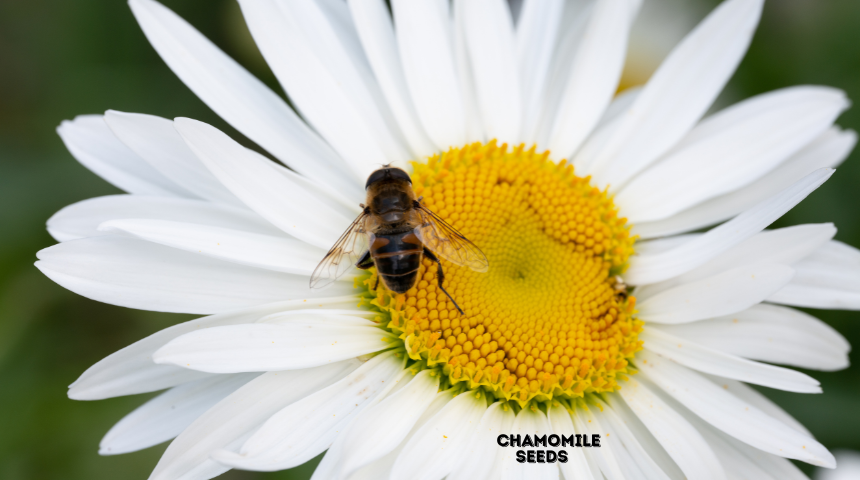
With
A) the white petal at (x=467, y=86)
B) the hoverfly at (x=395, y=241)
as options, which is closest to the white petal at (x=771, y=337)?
the hoverfly at (x=395, y=241)

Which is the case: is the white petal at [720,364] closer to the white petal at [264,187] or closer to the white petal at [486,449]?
the white petal at [486,449]

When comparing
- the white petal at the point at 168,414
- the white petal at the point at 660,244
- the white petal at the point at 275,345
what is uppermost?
the white petal at the point at 660,244

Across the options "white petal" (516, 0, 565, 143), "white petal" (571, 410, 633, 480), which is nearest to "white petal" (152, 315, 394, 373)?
"white petal" (571, 410, 633, 480)

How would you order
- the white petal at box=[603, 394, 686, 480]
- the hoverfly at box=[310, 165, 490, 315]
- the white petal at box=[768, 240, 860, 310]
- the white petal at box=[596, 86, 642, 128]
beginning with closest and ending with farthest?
the hoverfly at box=[310, 165, 490, 315]
the white petal at box=[603, 394, 686, 480]
the white petal at box=[768, 240, 860, 310]
the white petal at box=[596, 86, 642, 128]

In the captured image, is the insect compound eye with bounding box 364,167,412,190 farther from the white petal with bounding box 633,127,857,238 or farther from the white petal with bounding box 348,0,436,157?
the white petal with bounding box 633,127,857,238

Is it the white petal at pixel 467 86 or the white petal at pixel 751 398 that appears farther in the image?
the white petal at pixel 467 86

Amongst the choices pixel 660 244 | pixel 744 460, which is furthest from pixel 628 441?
pixel 660 244

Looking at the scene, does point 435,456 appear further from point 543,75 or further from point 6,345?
point 6,345

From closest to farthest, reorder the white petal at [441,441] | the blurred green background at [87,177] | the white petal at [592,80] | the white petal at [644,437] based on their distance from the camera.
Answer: the white petal at [441,441] < the white petal at [644,437] < the white petal at [592,80] < the blurred green background at [87,177]
